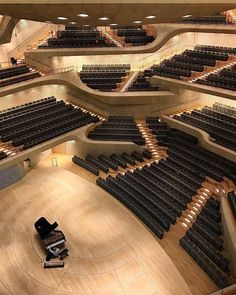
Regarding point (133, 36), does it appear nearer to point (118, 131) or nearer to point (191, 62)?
point (191, 62)

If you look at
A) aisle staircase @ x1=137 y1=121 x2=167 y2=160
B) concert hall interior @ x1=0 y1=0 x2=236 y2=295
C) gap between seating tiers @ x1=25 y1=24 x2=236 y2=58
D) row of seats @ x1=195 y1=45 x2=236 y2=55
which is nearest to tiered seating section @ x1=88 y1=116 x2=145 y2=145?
concert hall interior @ x1=0 y1=0 x2=236 y2=295

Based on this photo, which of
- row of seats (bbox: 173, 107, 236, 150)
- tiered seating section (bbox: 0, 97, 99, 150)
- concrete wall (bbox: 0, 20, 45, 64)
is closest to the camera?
row of seats (bbox: 173, 107, 236, 150)

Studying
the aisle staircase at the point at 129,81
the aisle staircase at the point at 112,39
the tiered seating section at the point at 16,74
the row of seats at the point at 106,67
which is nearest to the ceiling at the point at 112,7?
the tiered seating section at the point at 16,74

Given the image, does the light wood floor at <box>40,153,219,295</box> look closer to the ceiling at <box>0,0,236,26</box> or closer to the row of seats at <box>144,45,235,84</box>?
Result: the ceiling at <box>0,0,236,26</box>

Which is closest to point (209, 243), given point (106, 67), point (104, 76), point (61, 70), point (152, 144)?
point (152, 144)

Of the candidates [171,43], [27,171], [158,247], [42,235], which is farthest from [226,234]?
[171,43]

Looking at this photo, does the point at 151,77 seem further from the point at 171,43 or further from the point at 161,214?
the point at 161,214

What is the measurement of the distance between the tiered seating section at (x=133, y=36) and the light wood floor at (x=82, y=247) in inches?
318

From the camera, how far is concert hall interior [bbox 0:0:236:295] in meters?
6.20

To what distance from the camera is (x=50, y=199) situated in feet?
27.8

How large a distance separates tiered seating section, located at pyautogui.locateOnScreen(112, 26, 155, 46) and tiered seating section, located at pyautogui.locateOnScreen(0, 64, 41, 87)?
4.75 m

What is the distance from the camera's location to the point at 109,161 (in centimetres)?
1011

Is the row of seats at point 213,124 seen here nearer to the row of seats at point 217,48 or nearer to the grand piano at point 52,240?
the row of seats at point 217,48

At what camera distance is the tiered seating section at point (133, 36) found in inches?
545
